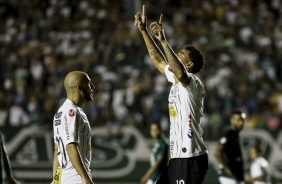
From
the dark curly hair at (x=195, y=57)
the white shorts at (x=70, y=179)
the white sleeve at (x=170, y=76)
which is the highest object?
the dark curly hair at (x=195, y=57)

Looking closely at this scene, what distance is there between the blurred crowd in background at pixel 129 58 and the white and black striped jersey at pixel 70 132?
9.97m

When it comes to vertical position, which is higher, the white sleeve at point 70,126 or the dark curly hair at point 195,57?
the dark curly hair at point 195,57

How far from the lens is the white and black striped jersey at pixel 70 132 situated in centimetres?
615

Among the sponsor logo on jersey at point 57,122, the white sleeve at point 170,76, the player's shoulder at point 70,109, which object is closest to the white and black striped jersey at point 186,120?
the white sleeve at point 170,76

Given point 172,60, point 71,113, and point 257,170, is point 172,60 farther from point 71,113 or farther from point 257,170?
point 257,170

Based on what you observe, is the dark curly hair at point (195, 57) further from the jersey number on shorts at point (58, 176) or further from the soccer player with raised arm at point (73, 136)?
the jersey number on shorts at point (58, 176)

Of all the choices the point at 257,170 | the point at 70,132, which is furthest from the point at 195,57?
the point at 257,170

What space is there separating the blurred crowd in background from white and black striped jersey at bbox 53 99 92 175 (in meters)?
9.97

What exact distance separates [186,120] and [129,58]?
1334 cm

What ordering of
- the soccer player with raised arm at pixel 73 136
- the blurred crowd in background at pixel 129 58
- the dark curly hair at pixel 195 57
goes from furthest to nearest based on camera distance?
the blurred crowd in background at pixel 129 58, the dark curly hair at pixel 195 57, the soccer player with raised arm at pixel 73 136

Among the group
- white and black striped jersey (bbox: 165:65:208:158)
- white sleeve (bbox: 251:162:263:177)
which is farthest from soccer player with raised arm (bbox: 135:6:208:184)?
white sleeve (bbox: 251:162:263:177)

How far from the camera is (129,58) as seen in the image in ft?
65.3

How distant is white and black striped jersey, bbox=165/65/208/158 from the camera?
6633 millimetres

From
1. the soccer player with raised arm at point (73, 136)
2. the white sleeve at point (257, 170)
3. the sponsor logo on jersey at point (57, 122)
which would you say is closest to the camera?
the soccer player with raised arm at point (73, 136)
